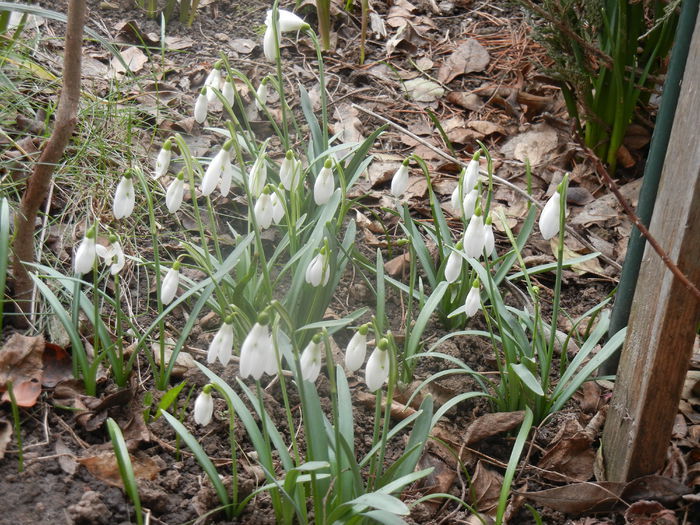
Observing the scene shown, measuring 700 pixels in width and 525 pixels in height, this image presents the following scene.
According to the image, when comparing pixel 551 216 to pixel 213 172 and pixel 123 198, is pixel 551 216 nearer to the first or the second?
pixel 213 172

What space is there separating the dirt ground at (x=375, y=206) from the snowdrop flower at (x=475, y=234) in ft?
2.05

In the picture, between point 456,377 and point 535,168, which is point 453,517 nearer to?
point 456,377

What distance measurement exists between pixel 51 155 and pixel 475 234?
1.23m

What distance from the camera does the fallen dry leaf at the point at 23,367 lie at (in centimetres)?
220

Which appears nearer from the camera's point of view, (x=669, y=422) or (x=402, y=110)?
(x=669, y=422)

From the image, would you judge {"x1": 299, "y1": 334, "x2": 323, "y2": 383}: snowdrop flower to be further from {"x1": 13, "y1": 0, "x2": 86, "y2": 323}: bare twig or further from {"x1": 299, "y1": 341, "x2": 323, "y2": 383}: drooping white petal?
{"x1": 13, "y1": 0, "x2": 86, "y2": 323}: bare twig

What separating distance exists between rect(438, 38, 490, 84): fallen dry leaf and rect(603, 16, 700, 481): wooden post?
8.21 feet

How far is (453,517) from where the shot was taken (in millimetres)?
2207

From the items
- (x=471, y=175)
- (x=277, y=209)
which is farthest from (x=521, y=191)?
(x=277, y=209)

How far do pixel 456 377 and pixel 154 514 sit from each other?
1097 millimetres

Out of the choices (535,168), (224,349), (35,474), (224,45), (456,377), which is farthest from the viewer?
(224,45)

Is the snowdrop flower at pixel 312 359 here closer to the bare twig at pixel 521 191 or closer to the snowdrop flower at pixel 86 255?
the snowdrop flower at pixel 86 255

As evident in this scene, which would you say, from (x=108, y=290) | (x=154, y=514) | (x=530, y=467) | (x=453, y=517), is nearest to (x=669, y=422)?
(x=530, y=467)

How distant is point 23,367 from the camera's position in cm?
228
